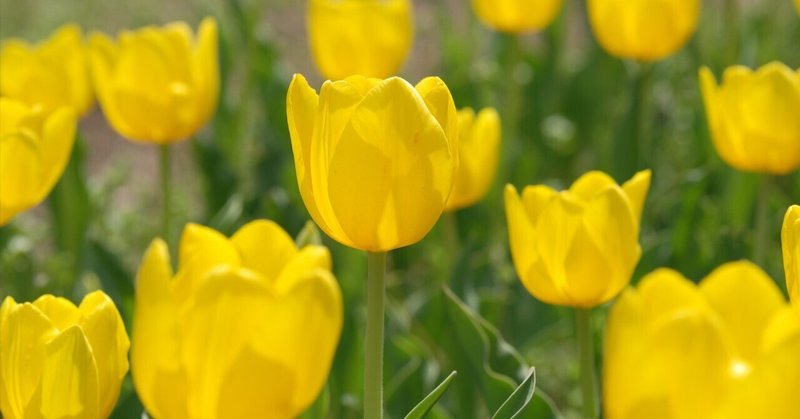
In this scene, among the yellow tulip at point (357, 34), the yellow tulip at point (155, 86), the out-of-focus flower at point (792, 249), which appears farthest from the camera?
the yellow tulip at point (357, 34)

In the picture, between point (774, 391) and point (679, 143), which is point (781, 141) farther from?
point (679, 143)

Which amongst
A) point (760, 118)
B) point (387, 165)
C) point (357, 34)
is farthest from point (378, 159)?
point (357, 34)

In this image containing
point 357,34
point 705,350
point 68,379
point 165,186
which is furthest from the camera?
point 357,34

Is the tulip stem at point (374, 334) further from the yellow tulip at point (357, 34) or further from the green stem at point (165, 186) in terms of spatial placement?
the yellow tulip at point (357, 34)

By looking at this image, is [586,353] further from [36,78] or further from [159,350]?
[36,78]

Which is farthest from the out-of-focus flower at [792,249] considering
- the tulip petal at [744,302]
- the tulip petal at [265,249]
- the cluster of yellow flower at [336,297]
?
the tulip petal at [265,249]

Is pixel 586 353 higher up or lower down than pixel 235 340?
lower down

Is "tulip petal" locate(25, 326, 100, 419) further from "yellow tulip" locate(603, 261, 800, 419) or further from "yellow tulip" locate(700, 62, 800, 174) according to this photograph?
"yellow tulip" locate(700, 62, 800, 174)
